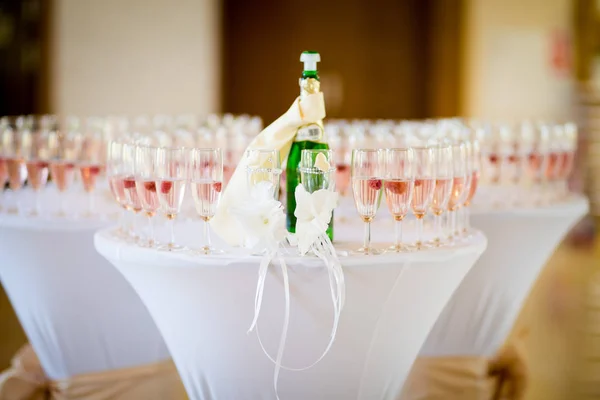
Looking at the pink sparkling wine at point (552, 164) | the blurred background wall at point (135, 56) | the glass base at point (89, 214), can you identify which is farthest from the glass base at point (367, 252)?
the blurred background wall at point (135, 56)

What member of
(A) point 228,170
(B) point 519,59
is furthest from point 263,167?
(B) point 519,59

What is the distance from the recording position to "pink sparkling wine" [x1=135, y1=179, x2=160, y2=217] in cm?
218

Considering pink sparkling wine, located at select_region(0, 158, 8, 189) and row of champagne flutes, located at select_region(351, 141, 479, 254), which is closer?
row of champagne flutes, located at select_region(351, 141, 479, 254)

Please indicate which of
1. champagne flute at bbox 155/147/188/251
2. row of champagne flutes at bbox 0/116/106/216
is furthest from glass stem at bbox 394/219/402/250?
row of champagne flutes at bbox 0/116/106/216

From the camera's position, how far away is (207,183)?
2.04m

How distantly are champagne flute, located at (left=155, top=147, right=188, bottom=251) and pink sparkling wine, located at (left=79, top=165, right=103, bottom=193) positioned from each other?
0.80 metres

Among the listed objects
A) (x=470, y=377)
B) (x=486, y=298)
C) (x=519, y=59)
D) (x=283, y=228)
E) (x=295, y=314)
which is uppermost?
(x=519, y=59)

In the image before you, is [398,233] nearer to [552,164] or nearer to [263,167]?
[263,167]

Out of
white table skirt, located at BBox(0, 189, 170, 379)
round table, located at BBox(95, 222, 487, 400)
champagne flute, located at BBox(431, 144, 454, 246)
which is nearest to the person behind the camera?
round table, located at BBox(95, 222, 487, 400)

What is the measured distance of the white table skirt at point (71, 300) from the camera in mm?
2799

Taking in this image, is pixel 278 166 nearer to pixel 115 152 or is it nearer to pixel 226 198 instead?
pixel 226 198

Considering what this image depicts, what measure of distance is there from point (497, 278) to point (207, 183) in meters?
1.50

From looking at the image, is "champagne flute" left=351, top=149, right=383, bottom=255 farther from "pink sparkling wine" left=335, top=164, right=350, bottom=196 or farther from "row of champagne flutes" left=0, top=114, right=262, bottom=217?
"row of champagne flutes" left=0, top=114, right=262, bottom=217

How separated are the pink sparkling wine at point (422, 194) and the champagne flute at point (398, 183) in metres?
0.04
